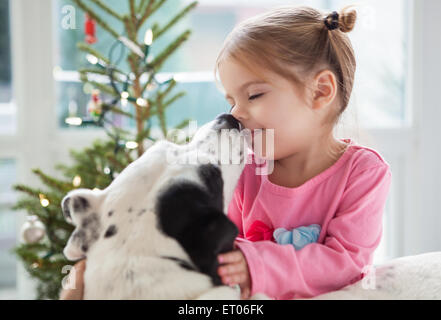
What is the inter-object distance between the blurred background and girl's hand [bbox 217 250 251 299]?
1724 millimetres

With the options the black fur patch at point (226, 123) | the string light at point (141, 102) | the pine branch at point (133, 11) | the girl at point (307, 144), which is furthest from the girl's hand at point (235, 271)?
the pine branch at point (133, 11)

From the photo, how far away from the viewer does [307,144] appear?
3.58 ft

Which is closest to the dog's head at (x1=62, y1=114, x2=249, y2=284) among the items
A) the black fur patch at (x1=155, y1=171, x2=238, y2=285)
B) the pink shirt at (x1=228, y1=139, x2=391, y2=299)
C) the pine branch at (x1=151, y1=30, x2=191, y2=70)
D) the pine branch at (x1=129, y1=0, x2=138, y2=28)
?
the black fur patch at (x1=155, y1=171, x2=238, y2=285)

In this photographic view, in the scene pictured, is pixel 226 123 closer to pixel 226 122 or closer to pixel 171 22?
pixel 226 122

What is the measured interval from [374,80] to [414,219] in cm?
85

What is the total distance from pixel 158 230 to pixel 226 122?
280 millimetres

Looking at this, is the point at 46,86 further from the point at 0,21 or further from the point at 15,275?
the point at 15,275

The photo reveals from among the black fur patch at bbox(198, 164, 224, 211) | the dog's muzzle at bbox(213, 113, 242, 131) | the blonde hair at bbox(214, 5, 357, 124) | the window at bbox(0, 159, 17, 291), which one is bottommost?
the window at bbox(0, 159, 17, 291)

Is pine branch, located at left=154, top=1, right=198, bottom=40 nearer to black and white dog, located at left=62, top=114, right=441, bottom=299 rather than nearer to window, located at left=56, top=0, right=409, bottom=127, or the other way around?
window, located at left=56, top=0, right=409, bottom=127

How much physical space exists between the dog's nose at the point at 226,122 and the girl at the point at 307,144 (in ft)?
0.31

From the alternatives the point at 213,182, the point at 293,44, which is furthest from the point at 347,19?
the point at 213,182

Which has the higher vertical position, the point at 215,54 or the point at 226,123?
the point at 215,54

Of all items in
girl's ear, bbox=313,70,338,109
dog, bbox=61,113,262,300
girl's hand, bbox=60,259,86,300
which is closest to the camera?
dog, bbox=61,113,262,300

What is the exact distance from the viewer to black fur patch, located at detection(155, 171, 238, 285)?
0.66 m
